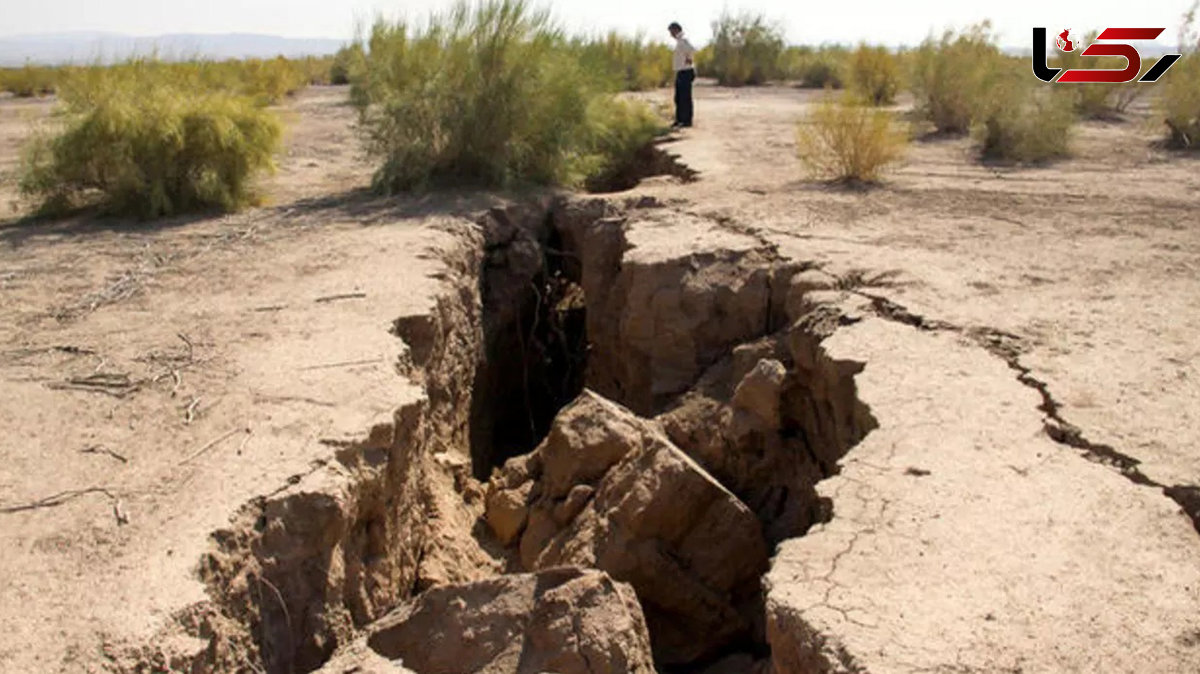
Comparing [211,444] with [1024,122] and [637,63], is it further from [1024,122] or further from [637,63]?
[637,63]

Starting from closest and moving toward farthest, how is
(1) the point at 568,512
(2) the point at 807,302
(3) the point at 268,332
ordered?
(1) the point at 568,512 < (3) the point at 268,332 < (2) the point at 807,302

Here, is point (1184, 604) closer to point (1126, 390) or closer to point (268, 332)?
point (1126, 390)

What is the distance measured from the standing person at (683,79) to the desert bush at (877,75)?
604 cm

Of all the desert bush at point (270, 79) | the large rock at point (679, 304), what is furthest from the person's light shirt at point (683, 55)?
the desert bush at point (270, 79)

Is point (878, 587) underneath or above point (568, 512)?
above

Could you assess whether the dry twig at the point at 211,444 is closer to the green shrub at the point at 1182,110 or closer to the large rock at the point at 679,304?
the large rock at the point at 679,304

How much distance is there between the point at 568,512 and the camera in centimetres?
579

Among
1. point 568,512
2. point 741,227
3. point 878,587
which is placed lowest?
point 568,512

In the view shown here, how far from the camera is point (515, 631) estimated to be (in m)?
4.20

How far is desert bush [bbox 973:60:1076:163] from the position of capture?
485 inches

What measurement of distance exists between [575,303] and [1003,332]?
4602 millimetres

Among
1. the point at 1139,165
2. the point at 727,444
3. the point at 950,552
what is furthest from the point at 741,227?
the point at 1139,165

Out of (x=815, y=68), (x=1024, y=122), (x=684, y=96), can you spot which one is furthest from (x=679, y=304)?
(x=815, y=68)

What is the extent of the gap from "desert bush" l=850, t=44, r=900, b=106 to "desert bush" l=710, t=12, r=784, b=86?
5.06m
